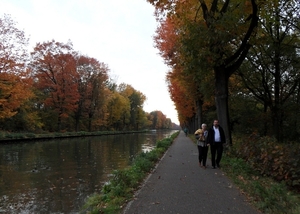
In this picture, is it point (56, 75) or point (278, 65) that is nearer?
point (278, 65)

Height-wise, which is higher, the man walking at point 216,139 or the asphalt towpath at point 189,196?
the man walking at point 216,139

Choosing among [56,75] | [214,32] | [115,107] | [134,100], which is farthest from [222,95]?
[134,100]

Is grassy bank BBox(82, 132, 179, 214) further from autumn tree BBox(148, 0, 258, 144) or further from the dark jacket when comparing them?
autumn tree BBox(148, 0, 258, 144)

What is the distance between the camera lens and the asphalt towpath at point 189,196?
19.5ft

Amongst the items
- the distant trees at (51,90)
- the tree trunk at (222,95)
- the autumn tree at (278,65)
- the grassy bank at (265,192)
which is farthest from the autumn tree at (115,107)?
the grassy bank at (265,192)

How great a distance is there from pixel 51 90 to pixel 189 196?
48.5 meters

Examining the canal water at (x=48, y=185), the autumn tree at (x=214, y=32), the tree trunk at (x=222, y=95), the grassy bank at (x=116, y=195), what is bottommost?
the canal water at (x=48, y=185)

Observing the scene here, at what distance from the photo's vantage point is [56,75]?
49.3 m

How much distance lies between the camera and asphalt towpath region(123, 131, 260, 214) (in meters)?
5.95

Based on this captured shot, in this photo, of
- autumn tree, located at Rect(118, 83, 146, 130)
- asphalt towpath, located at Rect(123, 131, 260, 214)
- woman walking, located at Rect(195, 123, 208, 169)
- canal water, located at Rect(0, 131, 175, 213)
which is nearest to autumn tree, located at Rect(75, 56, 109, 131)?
autumn tree, located at Rect(118, 83, 146, 130)

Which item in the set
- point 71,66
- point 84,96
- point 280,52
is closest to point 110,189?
point 280,52

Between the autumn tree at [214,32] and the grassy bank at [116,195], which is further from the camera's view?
the autumn tree at [214,32]

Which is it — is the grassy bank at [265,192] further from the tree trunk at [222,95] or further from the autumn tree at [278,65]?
the autumn tree at [278,65]

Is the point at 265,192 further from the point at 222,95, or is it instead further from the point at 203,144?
the point at 222,95
